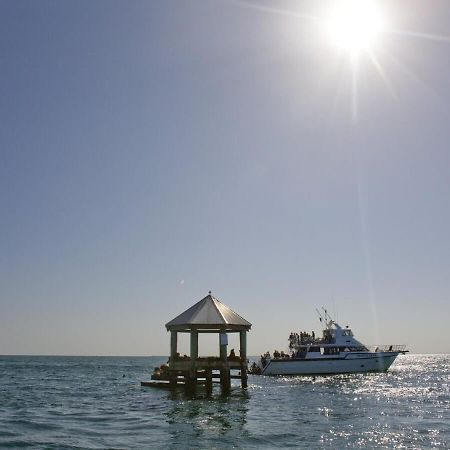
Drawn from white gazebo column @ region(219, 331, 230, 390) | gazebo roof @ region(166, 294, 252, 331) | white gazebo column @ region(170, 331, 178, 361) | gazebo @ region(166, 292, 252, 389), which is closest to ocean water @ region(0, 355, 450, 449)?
white gazebo column @ region(219, 331, 230, 390)

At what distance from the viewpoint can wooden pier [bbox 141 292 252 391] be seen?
110 feet

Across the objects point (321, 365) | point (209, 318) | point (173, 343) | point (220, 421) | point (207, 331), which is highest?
point (209, 318)

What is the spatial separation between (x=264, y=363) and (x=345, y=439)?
45138 millimetres

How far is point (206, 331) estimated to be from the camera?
3625cm

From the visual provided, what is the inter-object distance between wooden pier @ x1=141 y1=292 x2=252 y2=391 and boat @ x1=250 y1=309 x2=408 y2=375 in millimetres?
26172

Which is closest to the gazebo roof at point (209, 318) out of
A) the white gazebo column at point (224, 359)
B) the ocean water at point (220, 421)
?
the white gazebo column at point (224, 359)

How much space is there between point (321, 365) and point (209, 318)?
1298 inches

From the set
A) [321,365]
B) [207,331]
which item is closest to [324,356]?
[321,365]

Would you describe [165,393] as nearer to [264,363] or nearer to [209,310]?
[209,310]

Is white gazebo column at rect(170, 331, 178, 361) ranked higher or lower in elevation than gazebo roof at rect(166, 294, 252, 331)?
lower

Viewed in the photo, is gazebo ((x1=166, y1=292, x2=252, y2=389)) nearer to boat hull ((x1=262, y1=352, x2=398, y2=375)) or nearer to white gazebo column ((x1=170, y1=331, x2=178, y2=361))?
white gazebo column ((x1=170, y1=331, x2=178, y2=361))

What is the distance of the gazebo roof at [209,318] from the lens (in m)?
33.3

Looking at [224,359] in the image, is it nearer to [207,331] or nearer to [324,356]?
[207,331]

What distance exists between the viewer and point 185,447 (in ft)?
56.8
